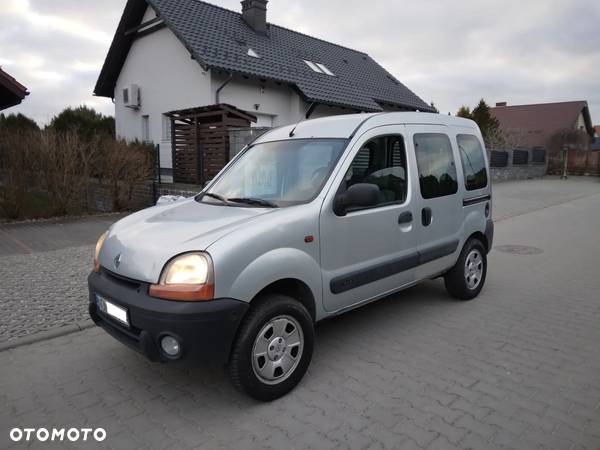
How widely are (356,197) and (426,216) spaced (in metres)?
1.24

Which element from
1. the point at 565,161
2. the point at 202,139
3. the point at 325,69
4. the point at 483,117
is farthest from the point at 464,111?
the point at 202,139

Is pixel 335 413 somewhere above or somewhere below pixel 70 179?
below

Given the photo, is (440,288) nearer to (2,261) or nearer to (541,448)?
(541,448)

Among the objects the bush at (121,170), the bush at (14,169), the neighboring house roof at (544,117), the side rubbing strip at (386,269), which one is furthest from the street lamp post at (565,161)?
the bush at (14,169)

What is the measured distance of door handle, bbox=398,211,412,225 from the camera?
391 centimetres

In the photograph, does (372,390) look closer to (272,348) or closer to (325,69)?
(272,348)

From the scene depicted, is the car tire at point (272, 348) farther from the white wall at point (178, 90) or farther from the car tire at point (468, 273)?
the white wall at point (178, 90)

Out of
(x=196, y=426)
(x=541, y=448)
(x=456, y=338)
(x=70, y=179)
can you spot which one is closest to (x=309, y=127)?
(x=456, y=338)

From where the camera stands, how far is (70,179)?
1008cm

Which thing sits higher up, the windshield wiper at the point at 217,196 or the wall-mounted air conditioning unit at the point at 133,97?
the wall-mounted air conditioning unit at the point at 133,97

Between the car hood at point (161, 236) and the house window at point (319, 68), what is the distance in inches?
681

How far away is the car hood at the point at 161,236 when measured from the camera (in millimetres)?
2791

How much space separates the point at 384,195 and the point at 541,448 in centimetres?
214

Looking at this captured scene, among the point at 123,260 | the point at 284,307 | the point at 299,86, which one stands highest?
the point at 299,86
